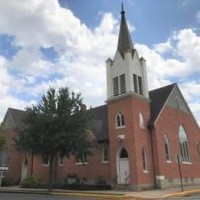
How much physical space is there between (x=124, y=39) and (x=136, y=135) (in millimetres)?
11124

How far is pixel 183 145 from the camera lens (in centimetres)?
3597

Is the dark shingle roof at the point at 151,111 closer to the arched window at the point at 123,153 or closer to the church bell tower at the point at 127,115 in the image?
the church bell tower at the point at 127,115

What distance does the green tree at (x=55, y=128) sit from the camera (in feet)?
89.2

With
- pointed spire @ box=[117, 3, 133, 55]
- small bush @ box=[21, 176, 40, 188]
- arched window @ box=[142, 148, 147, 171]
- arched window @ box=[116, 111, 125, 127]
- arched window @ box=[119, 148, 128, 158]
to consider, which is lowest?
small bush @ box=[21, 176, 40, 188]

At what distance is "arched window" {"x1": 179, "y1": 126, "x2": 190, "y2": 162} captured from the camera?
35344mm

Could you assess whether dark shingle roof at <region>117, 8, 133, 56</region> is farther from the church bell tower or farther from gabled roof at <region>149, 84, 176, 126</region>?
gabled roof at <region>149, 84, 176, 126</region>

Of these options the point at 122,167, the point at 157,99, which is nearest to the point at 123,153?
the point at 122,167

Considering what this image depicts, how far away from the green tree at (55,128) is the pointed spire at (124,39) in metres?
8.02

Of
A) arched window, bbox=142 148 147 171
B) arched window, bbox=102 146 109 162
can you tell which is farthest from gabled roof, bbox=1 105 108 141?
arched window, bbox=142 148 147 171

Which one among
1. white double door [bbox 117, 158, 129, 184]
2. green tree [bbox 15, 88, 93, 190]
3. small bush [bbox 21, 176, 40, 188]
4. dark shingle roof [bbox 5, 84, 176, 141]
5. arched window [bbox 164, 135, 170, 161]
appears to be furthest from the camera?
small bush [bbox 21, 176, 40, 188]

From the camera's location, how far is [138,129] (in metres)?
29.8

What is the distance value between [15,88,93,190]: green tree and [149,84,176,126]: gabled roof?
758 centimetres

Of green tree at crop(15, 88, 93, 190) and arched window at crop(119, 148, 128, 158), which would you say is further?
arched window at crop(119, 148, 128, 158)

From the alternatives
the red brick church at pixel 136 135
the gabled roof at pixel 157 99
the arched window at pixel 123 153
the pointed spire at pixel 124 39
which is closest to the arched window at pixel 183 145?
the red brick church at pixel 136 135
